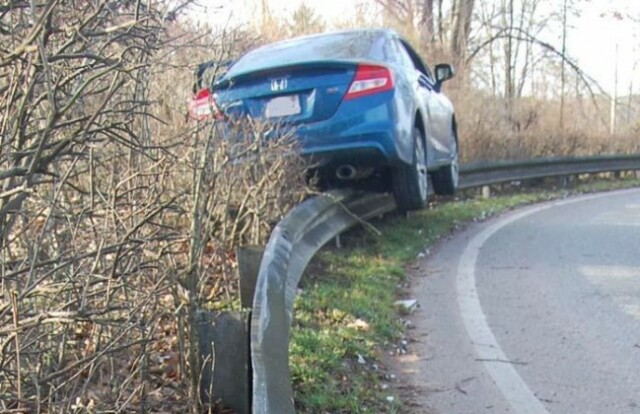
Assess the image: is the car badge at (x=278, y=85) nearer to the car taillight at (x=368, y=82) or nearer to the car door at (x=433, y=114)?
the car taillight at (x=368, y=82)

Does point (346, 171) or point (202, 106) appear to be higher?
point (202, 106)

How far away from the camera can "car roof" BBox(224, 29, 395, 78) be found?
720cm

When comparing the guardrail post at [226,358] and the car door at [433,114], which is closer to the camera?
the guardrail post at [226,358]

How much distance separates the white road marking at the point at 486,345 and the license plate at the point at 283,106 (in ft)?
6.91

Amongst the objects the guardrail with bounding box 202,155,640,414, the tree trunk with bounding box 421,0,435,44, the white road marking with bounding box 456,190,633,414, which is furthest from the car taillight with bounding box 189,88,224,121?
the tree trunk with bounding box 421,0,435,44

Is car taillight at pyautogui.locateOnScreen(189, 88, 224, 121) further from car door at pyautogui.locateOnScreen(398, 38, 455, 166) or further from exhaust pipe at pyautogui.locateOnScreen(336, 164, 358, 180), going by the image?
car door at pyautogui.locateOnScreen(398, 38, 455, 166)

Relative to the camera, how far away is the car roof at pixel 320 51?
7203mm

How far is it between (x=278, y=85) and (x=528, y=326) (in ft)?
9.99

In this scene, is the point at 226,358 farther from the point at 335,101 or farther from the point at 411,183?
the point at 411,183

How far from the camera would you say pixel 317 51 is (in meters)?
7.48

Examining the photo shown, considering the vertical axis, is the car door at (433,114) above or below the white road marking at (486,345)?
above

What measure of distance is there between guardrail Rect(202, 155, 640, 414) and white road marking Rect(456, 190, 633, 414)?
1166 millimetres

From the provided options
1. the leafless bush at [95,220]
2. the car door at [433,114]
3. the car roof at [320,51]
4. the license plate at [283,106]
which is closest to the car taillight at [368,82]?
the car roof at [320,51]

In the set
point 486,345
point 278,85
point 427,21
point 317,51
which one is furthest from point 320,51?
point 427,21
